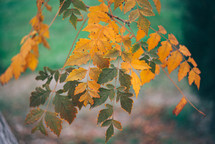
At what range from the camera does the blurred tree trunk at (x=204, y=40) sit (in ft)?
6.02

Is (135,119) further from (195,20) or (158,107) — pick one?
(195,20)

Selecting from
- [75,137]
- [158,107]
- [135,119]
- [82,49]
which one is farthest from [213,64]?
[82,49]

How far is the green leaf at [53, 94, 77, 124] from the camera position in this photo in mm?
536

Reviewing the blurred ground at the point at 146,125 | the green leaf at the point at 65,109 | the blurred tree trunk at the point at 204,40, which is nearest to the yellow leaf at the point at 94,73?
the green leaf at the point at 65,109

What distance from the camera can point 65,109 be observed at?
539 mm

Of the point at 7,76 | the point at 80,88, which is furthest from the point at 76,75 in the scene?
the point at 7,76

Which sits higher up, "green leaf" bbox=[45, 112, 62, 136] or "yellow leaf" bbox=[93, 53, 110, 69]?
"yellow leaf" bbox=[93, 53, 110, 69]

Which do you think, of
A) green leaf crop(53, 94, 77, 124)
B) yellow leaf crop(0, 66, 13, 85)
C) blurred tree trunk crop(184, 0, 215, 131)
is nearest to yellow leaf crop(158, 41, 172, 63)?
green leaf crop(53, 94, 77, 124)

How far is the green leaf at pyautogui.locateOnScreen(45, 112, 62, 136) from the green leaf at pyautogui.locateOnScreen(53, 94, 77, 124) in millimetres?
18

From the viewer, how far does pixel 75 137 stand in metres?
1.91

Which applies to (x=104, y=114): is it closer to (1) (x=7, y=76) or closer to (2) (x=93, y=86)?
(2) (x=93, y=86)

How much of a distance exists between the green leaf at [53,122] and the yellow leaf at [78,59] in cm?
Result: 17

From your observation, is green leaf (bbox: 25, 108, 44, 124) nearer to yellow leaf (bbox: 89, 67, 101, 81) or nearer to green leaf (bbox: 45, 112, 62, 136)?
green leaf (bbox: 45, 112, 62, 136)

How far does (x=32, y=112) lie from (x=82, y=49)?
0.24 metres
